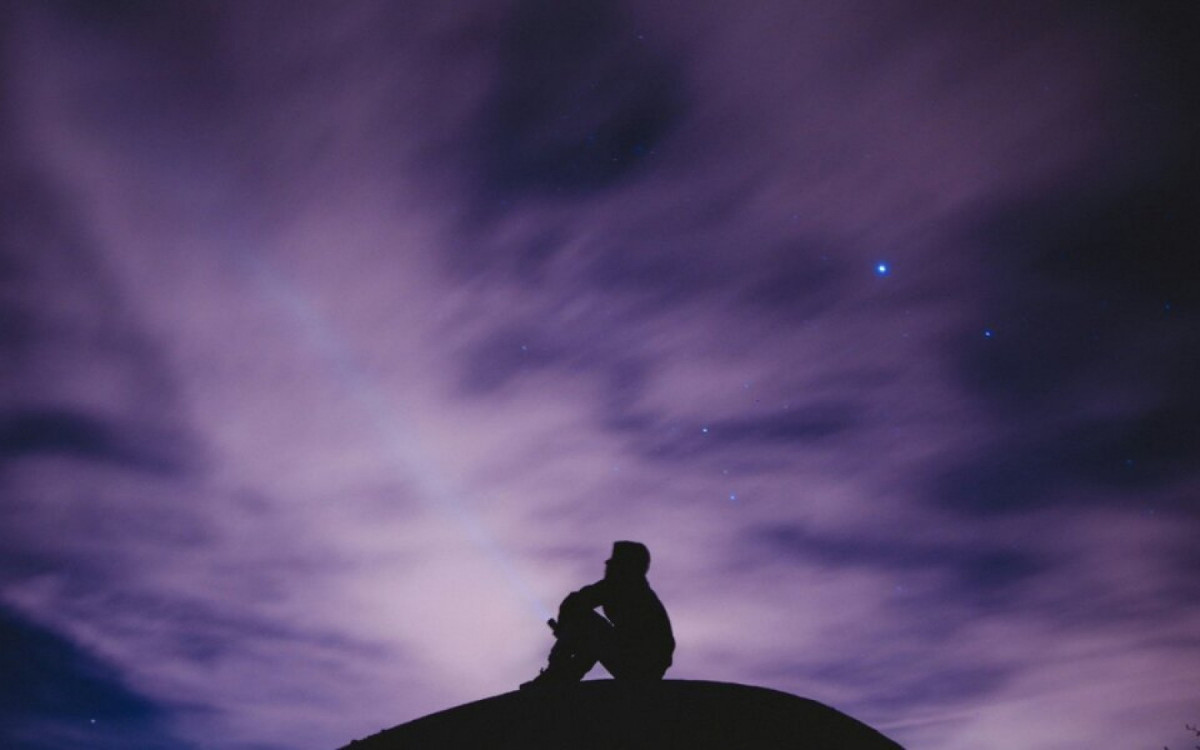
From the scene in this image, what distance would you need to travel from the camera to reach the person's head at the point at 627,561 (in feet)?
23.0

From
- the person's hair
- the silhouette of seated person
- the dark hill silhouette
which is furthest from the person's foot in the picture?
the person's hair

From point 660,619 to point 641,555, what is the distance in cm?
67

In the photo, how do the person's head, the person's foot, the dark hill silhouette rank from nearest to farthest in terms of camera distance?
the dark hill silhouette → the person's foot → the person's head

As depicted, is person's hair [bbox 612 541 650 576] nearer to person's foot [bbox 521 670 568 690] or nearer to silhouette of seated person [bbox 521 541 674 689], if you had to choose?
silhouette of seated person [bbox 521 541 674 689]

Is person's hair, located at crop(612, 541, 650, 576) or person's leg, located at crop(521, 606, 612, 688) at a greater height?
person's hair, located at crop(612, 541, 650, 576)

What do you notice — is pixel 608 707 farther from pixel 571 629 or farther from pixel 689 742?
pixel 571 629

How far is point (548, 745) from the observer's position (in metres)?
5.02

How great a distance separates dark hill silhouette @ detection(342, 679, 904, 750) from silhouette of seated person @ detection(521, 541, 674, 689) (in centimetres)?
76

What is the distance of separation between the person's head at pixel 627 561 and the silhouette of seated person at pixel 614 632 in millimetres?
10

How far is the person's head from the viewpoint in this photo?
23.0 feet

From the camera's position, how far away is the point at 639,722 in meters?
5.16

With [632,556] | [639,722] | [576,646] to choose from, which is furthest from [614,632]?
[639,722]

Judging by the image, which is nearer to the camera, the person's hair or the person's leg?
the person's leg

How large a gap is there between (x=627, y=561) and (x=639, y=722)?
204 cm
